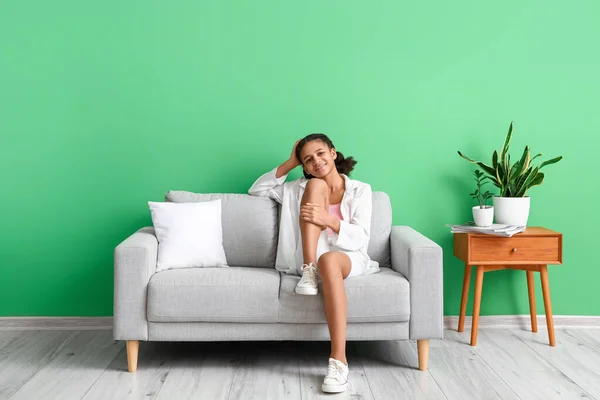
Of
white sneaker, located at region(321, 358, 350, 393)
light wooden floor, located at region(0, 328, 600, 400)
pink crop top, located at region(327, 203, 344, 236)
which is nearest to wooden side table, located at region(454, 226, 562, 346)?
light wooden floor, located at region(0, 328, 600, 400)

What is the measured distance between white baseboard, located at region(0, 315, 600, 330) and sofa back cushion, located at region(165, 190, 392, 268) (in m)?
0.74

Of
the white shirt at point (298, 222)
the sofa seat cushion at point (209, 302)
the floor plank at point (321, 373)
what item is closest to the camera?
the floor plank at point (321, 373)

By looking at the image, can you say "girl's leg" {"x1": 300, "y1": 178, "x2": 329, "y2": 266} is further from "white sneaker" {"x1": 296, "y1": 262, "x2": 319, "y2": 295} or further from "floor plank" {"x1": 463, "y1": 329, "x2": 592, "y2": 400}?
"floor plank" {"x1": 463, "y1": 329, "x2": 592, "y2": 400}

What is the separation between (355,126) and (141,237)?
4.59 feet

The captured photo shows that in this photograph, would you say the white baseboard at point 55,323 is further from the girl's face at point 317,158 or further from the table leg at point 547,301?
the table leg at point 547,301

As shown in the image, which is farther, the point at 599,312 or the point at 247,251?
the point at 599,312

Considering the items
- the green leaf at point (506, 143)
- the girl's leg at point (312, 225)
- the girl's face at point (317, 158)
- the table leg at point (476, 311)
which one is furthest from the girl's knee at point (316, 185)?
the green leaf at point (506, 143)

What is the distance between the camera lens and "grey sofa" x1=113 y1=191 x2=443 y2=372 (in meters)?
2.86

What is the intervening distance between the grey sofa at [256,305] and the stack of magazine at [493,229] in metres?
0.51

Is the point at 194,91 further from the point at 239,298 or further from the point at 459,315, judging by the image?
the point at 459,315

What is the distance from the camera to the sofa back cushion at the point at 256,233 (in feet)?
Answer: 11.1

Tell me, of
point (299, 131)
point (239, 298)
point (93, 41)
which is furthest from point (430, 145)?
point (93, 41)

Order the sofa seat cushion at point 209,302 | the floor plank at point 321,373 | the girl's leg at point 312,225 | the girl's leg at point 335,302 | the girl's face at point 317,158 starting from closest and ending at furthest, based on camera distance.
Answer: the floor plank at point 321,373, the girl's leg at point 335,302, the sofa seat cushion at point 209,302, the girl's leg at point 312,225, the girl's face at point 317,158

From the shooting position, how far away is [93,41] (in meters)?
3.59
